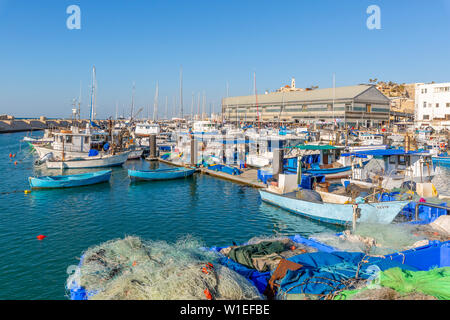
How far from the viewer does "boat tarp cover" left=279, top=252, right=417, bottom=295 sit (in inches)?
324

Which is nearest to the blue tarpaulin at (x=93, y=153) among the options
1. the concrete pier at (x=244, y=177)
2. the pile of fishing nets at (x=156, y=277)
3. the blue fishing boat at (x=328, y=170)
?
the concrete pier at (x=244, y=177)

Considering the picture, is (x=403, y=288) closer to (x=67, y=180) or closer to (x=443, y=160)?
(x=67, y=180)

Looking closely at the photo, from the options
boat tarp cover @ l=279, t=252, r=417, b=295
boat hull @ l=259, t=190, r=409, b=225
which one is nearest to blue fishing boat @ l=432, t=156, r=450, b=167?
boat hull @ l=259, t=190, r=409, b=225

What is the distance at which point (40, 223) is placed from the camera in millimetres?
19000

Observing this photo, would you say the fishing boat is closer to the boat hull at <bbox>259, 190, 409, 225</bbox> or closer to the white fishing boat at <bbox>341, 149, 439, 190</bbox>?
the boat hull at <bbox>259, 190, 409, 225</bbox>

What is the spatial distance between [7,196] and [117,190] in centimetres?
813

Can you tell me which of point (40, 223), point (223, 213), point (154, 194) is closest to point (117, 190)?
point (154, 194)

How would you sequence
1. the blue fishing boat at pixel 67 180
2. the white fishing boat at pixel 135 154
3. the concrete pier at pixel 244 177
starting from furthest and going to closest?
the white fishing boat at pixel 135 154 → the concrete pier at pixel 244 177 → the blue fishing boat at pixel 67 180

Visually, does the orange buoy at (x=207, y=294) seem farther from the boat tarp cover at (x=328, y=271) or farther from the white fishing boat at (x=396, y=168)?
the white fishing boat at (x=396, y=168)

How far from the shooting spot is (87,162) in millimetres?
38906

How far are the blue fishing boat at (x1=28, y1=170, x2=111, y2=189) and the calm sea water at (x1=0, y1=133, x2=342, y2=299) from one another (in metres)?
0.66

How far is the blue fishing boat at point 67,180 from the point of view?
27.2m

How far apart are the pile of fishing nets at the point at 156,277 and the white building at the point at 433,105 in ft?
245
